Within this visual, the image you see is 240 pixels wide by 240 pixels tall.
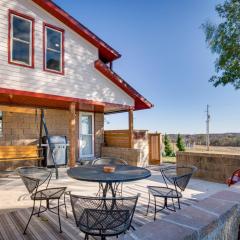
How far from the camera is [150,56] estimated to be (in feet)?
59.3

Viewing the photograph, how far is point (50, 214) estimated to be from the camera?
4.07 m

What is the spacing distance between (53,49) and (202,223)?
25.3 feet

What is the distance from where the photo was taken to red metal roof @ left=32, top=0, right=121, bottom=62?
25.5 ft

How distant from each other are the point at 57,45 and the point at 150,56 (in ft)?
36.4

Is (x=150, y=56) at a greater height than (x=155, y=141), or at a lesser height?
greater

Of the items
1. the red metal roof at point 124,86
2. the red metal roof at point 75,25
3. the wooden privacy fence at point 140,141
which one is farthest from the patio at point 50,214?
the red metal roof at point 75,25

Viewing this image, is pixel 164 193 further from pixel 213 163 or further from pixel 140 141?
pixel 140 141

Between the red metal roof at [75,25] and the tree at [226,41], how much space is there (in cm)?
392

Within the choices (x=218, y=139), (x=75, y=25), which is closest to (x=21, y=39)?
(x=75, y=25)

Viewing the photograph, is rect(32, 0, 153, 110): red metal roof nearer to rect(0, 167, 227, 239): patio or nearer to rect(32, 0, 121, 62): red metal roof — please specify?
rect(32, 0, 121, 62): red metal roof

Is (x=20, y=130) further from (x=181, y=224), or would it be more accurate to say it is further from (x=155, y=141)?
(x=181, y=224)

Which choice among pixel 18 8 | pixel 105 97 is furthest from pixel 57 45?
pixel 105 97

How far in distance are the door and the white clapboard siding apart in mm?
2317

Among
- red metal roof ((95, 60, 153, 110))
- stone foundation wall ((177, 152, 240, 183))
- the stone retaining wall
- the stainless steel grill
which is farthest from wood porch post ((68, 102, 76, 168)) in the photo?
the stone retaining wall
